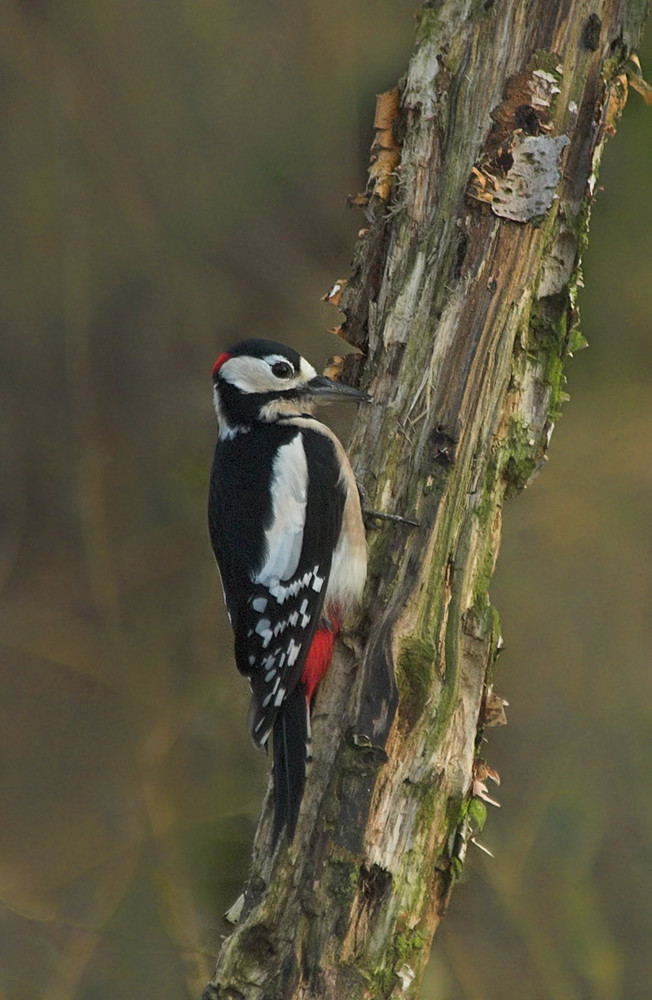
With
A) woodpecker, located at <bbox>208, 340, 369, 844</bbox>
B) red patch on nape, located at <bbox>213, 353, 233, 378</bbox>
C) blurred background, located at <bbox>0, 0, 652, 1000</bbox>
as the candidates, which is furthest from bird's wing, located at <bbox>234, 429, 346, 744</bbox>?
blurred background, located at <bbox>0, 0, 652, 1000</bbox>

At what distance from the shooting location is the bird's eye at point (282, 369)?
2.98m

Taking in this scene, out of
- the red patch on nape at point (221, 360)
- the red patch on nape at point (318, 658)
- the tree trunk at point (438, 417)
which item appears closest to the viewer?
the tree trunk at point (438, 417)

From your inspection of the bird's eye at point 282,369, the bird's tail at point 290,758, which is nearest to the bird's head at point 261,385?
the bird's eye at point 282,369

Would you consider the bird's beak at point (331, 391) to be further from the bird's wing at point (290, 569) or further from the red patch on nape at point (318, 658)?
the red patch on nape at point (318, 658)

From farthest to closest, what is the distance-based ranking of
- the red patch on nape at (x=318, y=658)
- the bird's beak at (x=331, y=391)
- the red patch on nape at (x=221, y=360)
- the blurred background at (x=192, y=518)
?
the blurred background at (x=192, y=518) → the red patch on nape at (x=221, y=360) → the bird's beak at (x=331, y=391) → the red patch on nape at (x=318, y=658)

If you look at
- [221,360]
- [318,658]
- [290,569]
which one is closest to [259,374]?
[221,360]

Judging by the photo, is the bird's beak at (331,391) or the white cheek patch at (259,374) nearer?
the bird's beak at (331,391)

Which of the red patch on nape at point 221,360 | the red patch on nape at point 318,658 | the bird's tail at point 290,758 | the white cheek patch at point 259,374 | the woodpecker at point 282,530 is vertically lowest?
the bird's tail at point 290,758

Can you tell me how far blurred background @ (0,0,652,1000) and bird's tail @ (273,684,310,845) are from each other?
4.32ft

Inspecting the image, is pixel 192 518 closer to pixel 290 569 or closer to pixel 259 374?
pixel 259 374

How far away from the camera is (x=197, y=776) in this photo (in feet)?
12.5

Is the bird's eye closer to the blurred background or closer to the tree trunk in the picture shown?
the tree trunk

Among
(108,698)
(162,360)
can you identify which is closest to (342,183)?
(162,360)

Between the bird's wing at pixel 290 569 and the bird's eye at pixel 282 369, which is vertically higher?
the bird's eye at pixel 282 369
